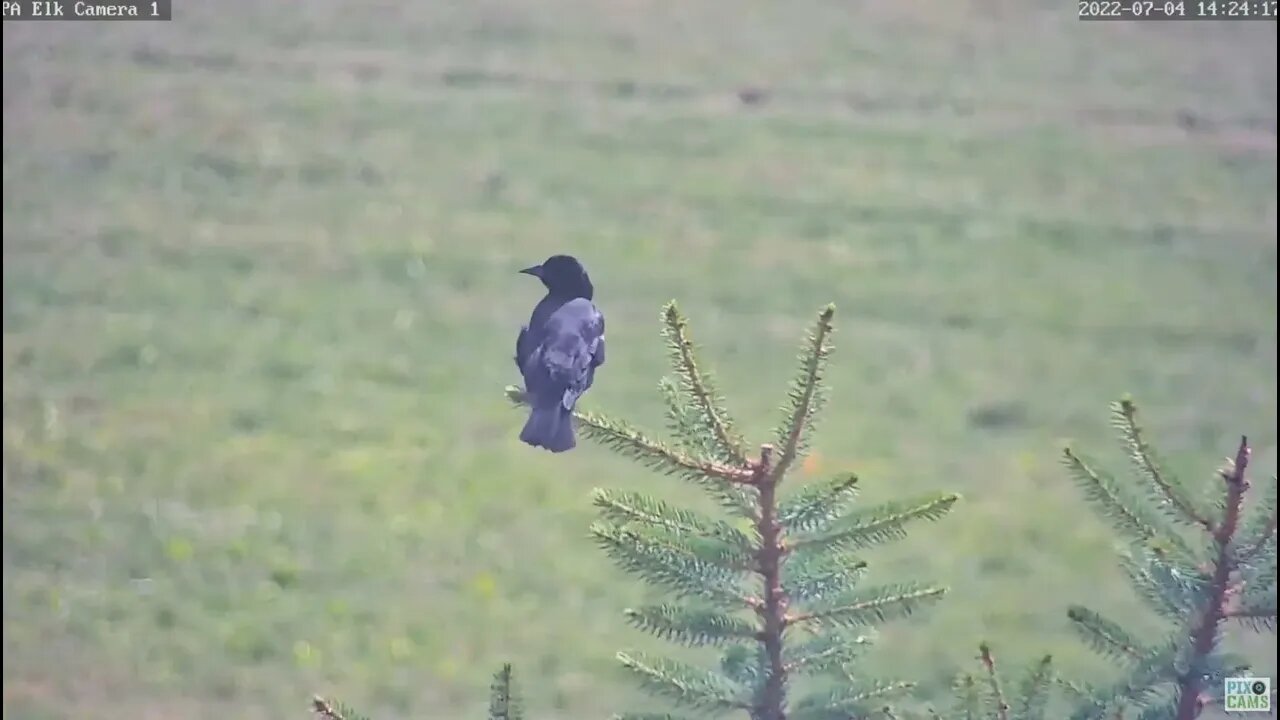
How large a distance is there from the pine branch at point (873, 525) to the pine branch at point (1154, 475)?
15cm

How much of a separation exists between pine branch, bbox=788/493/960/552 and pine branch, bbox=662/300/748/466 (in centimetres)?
9

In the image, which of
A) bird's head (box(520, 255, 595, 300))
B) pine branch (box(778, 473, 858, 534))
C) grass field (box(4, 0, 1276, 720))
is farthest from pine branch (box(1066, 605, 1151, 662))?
grass field (box(4, 0, 1276, 720))

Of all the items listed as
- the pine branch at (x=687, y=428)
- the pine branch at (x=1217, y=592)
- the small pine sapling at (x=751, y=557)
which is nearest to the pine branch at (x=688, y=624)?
the small pine sapling at (x=751, y=557)

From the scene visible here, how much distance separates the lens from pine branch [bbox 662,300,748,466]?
2.88 feet

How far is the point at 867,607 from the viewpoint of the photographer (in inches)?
38.1

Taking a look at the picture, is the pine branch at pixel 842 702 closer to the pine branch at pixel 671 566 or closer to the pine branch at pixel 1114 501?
the pine branch at pixel 671 566

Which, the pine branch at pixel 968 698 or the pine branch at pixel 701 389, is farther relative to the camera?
the pine branch at pixel 968 698

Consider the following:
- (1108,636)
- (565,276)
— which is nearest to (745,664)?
(1108,636)

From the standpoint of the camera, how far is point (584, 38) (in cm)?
400

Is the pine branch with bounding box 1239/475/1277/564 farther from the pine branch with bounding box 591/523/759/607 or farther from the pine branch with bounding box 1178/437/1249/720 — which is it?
the pine branch with bounding box 591/523/759/607

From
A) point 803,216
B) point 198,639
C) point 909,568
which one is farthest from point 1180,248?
point 198,639

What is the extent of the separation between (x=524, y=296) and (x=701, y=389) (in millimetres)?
1537

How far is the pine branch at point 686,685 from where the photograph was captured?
0.97 meters

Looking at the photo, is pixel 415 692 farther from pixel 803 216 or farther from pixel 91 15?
pixel 803 216
